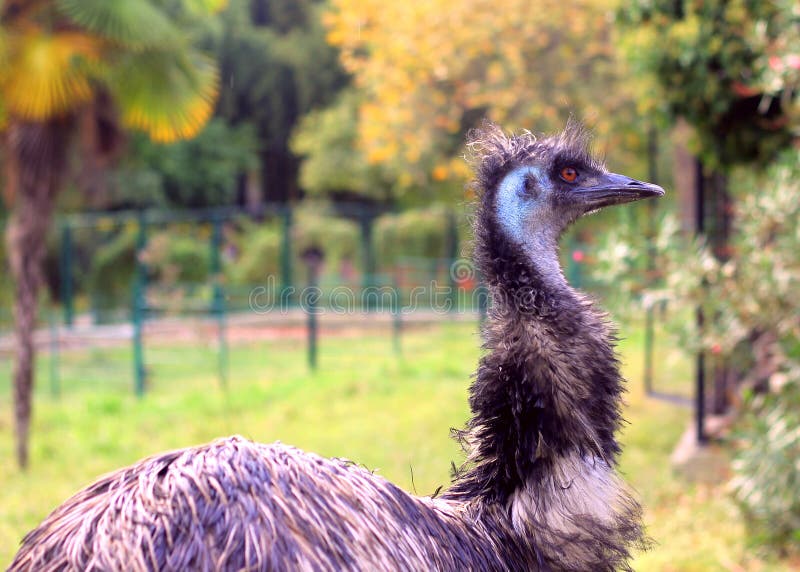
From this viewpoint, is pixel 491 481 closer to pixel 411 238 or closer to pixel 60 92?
pixel 60 92

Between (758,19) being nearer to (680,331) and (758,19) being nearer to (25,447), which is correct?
(680,331)

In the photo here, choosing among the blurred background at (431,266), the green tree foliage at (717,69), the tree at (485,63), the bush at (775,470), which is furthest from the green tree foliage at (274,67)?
the bush at (775,470)

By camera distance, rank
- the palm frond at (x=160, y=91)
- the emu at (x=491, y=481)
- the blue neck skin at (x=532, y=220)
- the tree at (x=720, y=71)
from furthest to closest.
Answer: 1. the palm frond at (x=160, y=91)
2. the tree at (x=720, y=71)
3. the blue neck skin at (x=532, y=220)
4. the emu at (x=491, y=481)

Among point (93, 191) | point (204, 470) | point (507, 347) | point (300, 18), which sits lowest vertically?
point (204, 470)

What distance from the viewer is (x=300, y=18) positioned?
30438 mm

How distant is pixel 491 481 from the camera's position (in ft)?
8.37

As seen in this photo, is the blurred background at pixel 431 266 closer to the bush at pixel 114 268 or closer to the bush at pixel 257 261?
the bush at pixel 257 261

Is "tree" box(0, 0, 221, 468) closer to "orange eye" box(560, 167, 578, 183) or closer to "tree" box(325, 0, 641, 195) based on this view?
"tree" box(325, 0, 641, 195)

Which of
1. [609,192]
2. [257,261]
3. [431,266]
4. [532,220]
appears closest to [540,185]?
[532,220]

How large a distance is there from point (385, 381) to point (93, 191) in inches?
148

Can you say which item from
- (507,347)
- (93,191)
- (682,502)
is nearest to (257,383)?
(93,191)

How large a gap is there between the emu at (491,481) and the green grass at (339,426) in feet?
3.95

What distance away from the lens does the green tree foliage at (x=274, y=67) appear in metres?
28.9

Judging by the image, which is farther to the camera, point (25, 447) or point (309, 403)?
point (309, 403)
